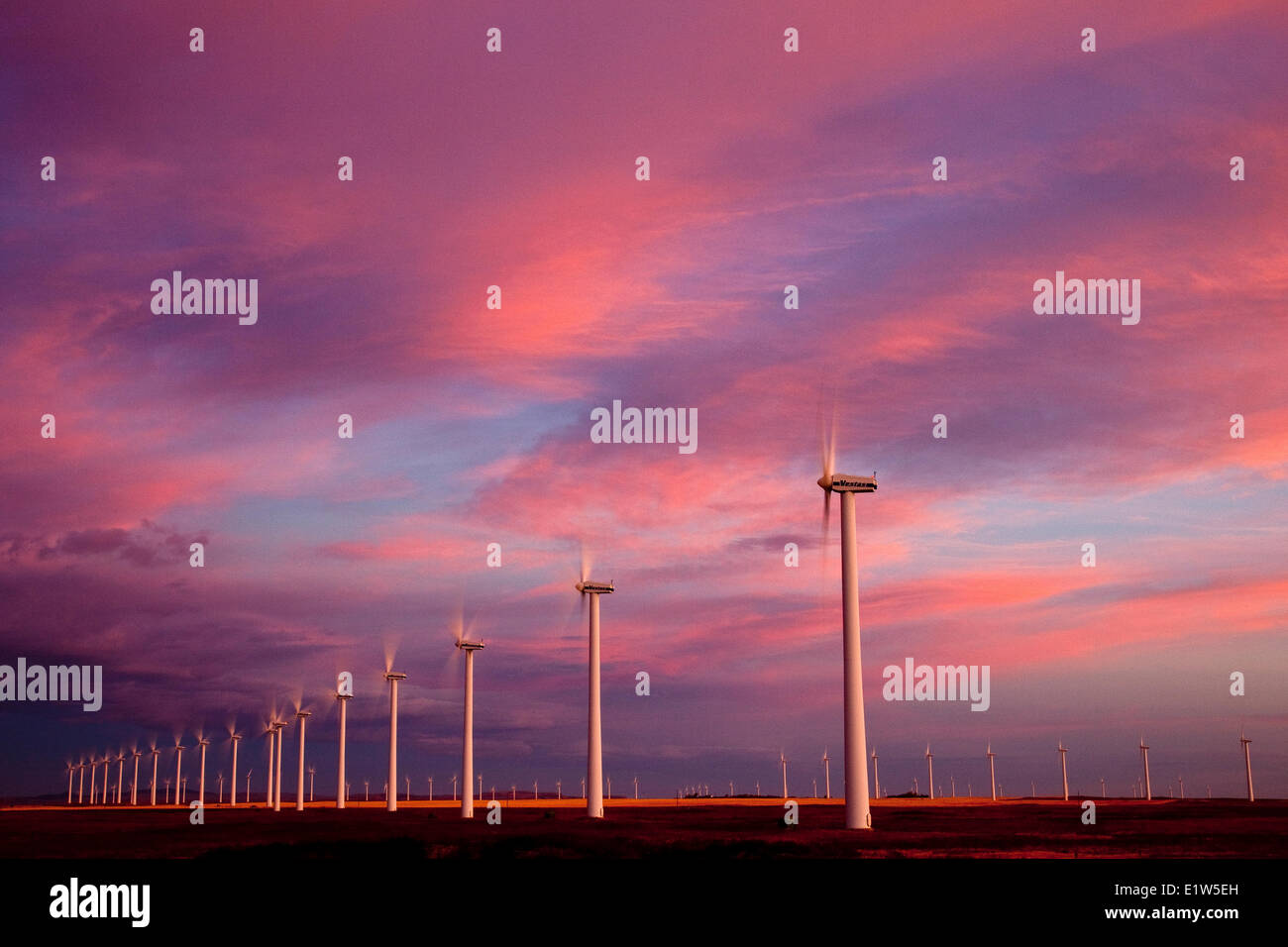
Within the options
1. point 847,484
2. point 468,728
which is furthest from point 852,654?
point 468,728

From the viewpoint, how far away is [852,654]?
86.5m

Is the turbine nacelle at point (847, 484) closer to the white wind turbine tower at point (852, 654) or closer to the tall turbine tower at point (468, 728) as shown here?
the white wind turbine tower at point (852, 654)

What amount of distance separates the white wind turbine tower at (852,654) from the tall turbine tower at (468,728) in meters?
67.4

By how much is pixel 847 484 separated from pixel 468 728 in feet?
268

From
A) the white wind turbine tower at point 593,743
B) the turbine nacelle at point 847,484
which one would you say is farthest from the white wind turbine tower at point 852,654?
the white wind turbine tower at point 593,743

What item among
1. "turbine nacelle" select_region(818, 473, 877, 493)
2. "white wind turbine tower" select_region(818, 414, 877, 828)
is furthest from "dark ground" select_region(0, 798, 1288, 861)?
"turbine nacelle" select_region(818, 473, 877, 493)

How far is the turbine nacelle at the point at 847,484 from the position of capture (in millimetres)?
92125

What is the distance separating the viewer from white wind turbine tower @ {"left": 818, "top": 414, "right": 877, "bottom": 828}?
8556cm

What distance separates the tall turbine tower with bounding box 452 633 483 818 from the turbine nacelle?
71.8 m

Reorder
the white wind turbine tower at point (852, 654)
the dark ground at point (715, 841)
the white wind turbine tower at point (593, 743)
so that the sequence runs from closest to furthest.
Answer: the dark ground at point (715, 841) → the white wind turbine tower at point (852, 654) → the white wind turbine tower at point (593, 743)
